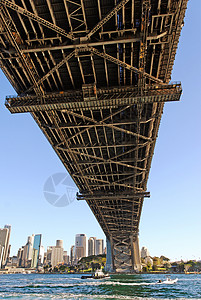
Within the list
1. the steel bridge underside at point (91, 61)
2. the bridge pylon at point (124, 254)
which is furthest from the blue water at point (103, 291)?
the bridge pylon at point (124, 254)

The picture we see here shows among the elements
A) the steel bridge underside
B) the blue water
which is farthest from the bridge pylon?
the steel bridge underside

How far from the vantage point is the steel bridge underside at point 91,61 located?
16.3 meters

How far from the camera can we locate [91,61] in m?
20.0

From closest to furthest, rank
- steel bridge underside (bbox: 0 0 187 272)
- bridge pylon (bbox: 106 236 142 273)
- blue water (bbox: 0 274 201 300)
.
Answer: steel bridge underside (bbox: 0 0 187 272)
blue water (bbox: 0 274 201 300)
bridge pylon (bbox: 106 236 142 273)

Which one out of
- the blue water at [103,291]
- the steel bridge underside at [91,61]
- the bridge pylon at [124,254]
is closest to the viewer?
the steel bridge underside at [91,61]

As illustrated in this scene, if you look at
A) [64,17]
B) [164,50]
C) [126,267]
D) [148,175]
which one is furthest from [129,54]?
[126,267]

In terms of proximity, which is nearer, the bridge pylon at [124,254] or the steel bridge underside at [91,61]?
the steel bridge underside at [91,61]

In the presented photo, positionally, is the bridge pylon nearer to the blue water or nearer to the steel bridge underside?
the blue water

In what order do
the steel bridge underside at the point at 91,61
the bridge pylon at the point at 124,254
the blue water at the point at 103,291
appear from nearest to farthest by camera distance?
the steel bridge underside at the point at 91,61 → the blue water at the point at 103,291 → the bridge pylon at the point at 124,254

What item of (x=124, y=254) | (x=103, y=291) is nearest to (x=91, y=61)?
(x=103, y=291)

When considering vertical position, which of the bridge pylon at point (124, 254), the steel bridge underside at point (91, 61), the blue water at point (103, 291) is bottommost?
the blue water at point (103, 291)

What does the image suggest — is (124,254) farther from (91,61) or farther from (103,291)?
(91,61)

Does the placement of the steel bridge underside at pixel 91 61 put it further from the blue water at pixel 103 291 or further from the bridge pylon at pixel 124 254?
the bridge pylon at pixel 124 254

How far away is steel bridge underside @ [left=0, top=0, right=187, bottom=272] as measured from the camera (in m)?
16.3
